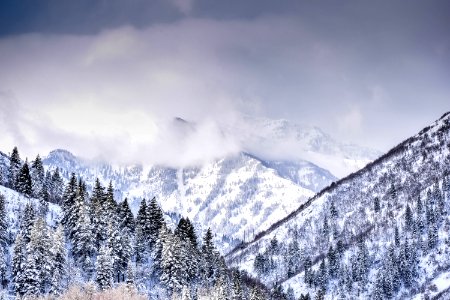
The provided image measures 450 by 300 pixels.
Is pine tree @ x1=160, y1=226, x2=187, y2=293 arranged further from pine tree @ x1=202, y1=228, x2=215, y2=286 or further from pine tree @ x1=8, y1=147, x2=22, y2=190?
pine tree @ x1=8, y1=147, x2=22, y2=190

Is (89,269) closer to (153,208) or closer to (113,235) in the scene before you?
(113,235)

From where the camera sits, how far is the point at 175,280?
4638 inches

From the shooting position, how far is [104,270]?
107 meters

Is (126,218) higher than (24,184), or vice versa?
(24,184)

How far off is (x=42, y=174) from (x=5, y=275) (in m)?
80.8

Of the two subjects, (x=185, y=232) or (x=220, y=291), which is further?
(x=185, y=232)

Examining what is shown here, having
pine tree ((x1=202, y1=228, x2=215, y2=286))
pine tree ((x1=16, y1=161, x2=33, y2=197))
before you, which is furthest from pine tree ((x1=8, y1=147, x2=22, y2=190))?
pine tree ((x1=202, y1=228, x2=215, y2=286))

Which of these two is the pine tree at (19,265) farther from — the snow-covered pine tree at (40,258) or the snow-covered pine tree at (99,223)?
the snow-covered pine tree at (99,223)

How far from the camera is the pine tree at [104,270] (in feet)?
348

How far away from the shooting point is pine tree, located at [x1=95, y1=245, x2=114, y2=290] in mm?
105938

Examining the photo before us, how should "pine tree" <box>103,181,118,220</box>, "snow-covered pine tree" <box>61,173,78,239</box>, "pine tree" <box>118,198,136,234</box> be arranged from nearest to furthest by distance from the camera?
"snow-covered pine tree" <box>61,173,78,239</box> < "pine tree" <box>103,181,118,220</box> < "pine tree" <box>118,198,136,234</box>

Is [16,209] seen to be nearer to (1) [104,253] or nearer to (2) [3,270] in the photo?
(2) [3,270]

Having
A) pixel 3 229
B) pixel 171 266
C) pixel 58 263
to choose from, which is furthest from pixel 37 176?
pixel 171 266

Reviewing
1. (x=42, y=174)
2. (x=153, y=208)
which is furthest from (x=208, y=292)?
(x=42, y=174)
